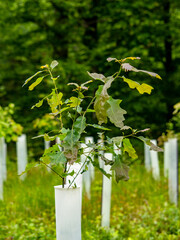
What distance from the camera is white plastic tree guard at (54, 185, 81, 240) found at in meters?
1.90

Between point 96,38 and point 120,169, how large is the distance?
836 centimetres

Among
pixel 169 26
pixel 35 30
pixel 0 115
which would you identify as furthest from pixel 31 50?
pixel 0 115

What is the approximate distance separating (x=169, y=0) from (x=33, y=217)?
7.52 meters

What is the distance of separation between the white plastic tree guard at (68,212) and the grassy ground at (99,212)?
115cm

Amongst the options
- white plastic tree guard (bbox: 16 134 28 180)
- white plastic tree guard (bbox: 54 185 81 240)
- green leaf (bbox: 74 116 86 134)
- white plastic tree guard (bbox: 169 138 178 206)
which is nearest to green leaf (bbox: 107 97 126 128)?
green leaf (bbox: 74 116 86 134)

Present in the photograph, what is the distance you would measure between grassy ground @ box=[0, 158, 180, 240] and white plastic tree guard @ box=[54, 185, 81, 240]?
1147 mm

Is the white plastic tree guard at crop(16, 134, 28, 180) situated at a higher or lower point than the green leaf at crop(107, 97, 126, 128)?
lower

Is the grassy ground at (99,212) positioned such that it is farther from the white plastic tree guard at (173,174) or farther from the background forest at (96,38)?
the background forest at (96,38)

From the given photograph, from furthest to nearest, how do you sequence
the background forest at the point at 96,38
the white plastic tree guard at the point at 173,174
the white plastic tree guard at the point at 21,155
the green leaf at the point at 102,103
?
the background forest at the point at 96,38 < the white plastic tree guard at the point at 21,155 < the white plastic tree guard at the point at 173,174 < the green leaf at the point at 102,103

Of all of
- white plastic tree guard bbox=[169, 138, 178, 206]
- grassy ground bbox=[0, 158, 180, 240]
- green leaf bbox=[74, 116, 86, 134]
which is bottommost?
grassy ground bbox=[0, 158, 180, 240]

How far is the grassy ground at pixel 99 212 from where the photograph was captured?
3408mm

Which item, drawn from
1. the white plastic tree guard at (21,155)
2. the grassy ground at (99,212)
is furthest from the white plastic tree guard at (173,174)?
the white plastic tree guard at (21,155)

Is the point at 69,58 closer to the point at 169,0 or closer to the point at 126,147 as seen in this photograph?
the point at 169,0

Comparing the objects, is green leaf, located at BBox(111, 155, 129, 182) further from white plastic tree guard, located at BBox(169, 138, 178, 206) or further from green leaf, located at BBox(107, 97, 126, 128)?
white plastic tree guard, located at BBox(169, 138, 178, 206)
